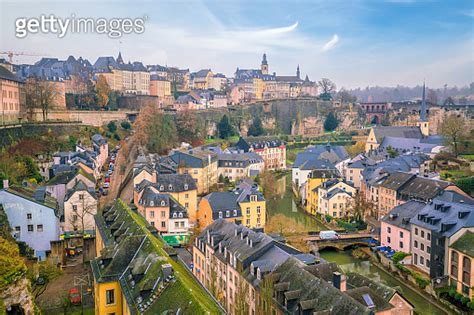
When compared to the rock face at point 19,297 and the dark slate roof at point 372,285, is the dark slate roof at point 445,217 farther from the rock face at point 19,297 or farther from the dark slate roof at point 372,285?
the rock face at point 19,297

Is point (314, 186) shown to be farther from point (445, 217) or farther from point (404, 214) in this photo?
point (445, 217)

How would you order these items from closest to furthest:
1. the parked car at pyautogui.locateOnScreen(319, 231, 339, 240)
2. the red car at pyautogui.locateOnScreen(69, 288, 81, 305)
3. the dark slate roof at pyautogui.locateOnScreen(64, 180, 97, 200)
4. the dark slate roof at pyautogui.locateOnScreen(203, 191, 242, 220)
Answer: the red car at pyautogui.locateOnScreen(69, 288, 81, 305)
the dark slate roof at pyautogui.locateOnScreen(64, 180, 97, 200)
the parked car at pyautogui.locateOnScreen(319, 231, 339, 240)
the dark slate roof at pyautogui.locateOnScreen(203, 191, 242, 220)

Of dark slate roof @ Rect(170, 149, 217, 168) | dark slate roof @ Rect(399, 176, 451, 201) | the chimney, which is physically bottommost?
the chimney

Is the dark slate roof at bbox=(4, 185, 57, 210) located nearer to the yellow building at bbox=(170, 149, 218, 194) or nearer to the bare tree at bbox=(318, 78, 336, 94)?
the yellow building at bbox=(170, 149, 218, 194)

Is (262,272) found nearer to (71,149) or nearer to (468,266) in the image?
(468,266)

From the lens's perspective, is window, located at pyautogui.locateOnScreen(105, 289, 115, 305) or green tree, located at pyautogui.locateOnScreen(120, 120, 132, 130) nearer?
window, located at pyautogui.locateOnScreen(105, 289, 115, 305)

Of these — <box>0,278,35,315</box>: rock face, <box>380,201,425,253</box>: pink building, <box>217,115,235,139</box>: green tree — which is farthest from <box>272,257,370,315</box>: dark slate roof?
<box>217,115,235,139</box>: green tree

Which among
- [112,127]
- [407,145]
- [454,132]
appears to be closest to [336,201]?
[454,132]

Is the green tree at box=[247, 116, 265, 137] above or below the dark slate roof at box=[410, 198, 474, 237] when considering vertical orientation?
above
